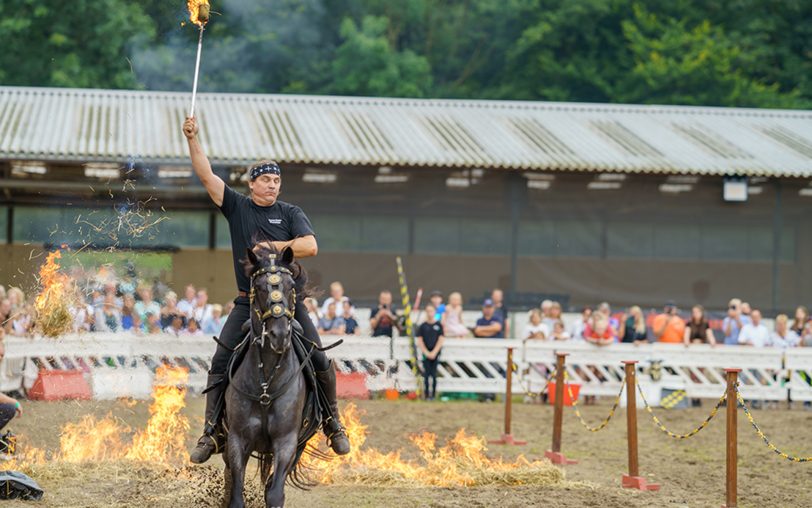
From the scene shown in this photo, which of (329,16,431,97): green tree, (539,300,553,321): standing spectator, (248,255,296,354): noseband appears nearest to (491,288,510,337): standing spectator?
(539,300,553,321): standing spectator

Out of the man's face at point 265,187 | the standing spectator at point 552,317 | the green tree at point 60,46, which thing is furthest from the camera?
the green tree at point 60,46

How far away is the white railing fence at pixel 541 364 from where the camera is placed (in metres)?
19.4

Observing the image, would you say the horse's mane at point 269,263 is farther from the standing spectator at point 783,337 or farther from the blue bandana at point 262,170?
the standing spectator at point 783,337

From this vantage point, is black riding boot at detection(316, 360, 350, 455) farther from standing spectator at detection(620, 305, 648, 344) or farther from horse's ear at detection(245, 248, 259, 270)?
standing spectator at detection(620, 305, 648, 344)

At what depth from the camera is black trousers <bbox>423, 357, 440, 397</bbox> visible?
20.1 meters

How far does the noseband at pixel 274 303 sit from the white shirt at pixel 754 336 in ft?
49.4

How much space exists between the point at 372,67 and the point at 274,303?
3563cm

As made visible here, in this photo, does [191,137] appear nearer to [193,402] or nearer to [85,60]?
[193,402]

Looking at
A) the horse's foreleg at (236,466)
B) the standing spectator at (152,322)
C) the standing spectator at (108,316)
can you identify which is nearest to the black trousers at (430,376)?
the standing spectator at (152,322)

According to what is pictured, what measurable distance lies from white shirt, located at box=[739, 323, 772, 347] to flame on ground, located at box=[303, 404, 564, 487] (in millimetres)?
9576

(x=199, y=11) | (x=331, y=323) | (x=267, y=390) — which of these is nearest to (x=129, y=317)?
(x=331, y=323)

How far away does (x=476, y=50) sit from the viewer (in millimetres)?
49219

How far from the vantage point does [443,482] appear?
1180cm

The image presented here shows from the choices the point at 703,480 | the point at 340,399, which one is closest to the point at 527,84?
the point at 340,399
